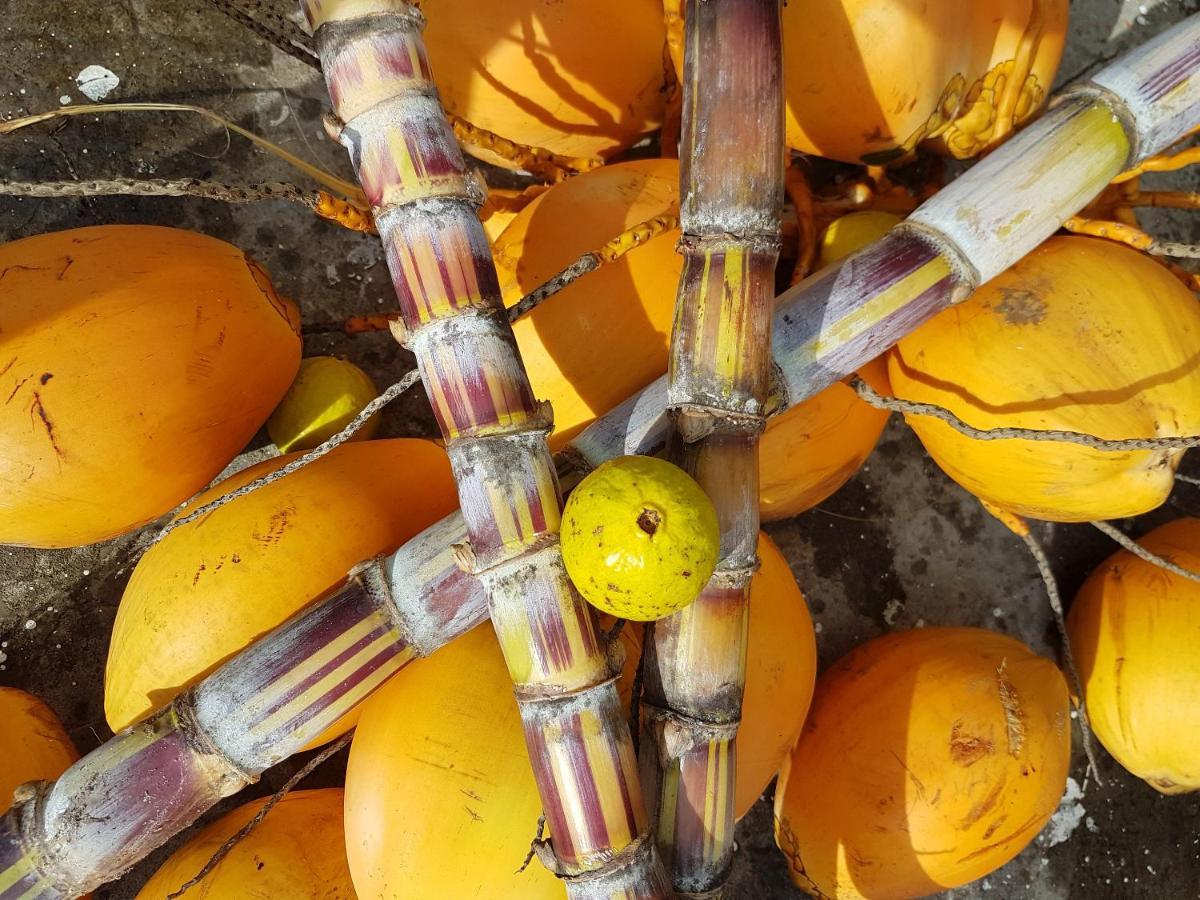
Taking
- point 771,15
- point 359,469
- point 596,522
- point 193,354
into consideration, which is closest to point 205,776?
point 359,469

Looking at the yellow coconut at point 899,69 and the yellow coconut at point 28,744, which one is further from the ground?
the yellow coconut at point 899,69

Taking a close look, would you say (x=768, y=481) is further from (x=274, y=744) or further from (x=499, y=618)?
(x=274, y=744)

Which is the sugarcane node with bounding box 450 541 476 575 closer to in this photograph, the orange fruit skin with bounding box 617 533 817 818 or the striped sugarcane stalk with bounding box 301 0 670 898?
the striped sugarcane stalk with bounding box 301 0 670 898

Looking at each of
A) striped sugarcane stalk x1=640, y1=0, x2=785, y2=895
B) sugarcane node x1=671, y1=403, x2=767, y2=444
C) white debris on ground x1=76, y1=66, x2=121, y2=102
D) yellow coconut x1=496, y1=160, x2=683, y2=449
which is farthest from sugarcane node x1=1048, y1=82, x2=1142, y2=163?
white debris on ground x1=76, y1=66, x2=121, y2=102

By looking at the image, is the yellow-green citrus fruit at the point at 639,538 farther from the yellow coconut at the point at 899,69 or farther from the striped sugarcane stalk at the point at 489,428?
the yellow coconut at the point at 899,69

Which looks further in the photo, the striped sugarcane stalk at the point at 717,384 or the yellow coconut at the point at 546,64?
the yellow coconut at the point at 546,64

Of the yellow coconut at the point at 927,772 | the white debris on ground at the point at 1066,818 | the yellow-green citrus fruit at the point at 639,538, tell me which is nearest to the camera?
the yellow-green citrus fruit at the point at 639,538

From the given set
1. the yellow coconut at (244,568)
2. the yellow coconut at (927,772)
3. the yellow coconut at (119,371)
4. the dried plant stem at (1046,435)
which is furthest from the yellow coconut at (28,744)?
the dried plant stem at (1046,435)
